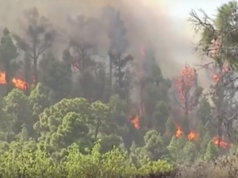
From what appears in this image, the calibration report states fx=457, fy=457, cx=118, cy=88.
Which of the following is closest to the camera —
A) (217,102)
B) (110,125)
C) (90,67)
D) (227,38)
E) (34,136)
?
(227,38)

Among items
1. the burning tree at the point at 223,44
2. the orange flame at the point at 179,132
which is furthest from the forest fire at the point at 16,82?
the burning tree at the point at 223,44

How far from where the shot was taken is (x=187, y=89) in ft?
200

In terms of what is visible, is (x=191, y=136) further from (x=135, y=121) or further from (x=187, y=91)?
(x=187, y=91)

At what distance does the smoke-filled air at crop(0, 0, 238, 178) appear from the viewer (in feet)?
35.8

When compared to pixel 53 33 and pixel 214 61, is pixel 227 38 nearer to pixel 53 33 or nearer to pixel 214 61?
pixel 214 61

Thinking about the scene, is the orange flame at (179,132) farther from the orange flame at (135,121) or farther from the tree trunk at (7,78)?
the tree trunk at (7,78)

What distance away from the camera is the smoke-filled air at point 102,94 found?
10.9 metres

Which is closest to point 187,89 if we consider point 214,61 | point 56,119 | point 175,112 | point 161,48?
point 175,112

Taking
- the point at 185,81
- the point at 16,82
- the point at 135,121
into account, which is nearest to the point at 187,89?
the point at 185,81

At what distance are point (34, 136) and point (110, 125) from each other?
7.63 metres

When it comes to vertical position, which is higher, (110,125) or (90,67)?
(90,67)

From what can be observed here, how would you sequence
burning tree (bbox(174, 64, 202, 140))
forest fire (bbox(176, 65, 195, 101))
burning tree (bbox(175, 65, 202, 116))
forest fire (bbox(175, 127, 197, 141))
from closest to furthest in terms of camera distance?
1. forest fire (bbox(175, 127, 197, 141))
2. burning tree (bbox(174, 64, 202, 140))
3. burning tree (bbox(175, 65, 202, 116))
4. forest fire (bbox(176, 65, 195, 101))

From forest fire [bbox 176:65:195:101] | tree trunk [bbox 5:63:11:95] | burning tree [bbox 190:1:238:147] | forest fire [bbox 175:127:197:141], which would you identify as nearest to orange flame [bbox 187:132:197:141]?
forest fire [bbox 175:127:197:141]

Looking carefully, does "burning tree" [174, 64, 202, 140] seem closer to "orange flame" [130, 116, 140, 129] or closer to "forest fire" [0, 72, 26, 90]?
"orange flame" [130, 116, 140, 129]
